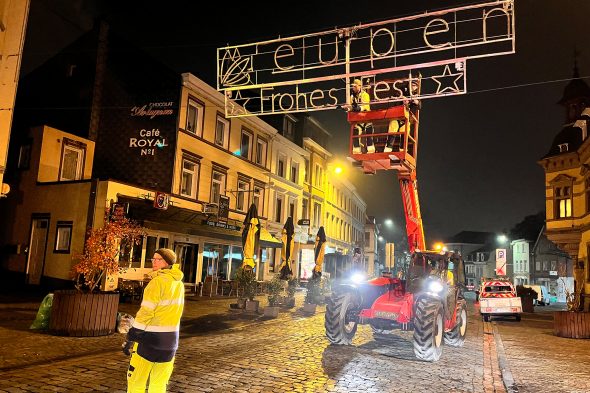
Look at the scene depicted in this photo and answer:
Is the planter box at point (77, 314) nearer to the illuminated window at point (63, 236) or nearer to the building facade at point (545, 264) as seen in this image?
the illuminated window at point (63, 236)

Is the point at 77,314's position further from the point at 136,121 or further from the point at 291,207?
the point at 291,207

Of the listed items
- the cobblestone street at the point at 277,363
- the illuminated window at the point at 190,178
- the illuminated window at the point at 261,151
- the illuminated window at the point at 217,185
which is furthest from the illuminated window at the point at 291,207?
the cobblestone street at the point at 277,363

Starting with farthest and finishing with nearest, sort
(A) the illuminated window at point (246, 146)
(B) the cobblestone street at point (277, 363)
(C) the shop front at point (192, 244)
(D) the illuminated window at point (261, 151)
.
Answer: (D) the illuminated window at point (261, 151) → (A) the illuminated window at point (246, 146) → (C) the shop front at point (192, 244) → (B) the cobblestone street at point (277, 363)

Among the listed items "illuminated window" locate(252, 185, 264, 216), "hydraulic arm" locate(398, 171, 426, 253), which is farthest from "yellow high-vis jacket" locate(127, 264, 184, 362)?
"illuminated window" locate(252, 185, 264, 216)

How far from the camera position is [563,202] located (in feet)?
91.5

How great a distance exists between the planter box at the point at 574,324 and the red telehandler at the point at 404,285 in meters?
5.05

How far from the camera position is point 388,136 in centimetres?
1055

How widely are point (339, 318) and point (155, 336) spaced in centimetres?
650

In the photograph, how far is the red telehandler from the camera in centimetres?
985

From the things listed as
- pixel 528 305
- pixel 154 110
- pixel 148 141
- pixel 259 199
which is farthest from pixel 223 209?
pixel 528 305

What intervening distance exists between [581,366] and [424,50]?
747 cm

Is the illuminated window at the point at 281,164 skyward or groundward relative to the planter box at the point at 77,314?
skyward

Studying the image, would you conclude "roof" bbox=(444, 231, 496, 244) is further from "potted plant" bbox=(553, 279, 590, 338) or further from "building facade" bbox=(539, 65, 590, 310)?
"potted plant" bbox=(553, 279, 590, 338)

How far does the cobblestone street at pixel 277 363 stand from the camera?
6.91m
